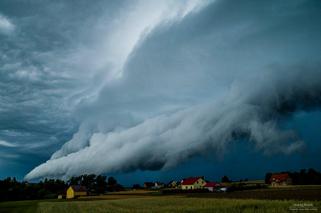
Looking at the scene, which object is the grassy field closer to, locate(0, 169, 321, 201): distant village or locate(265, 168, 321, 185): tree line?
locate(0, 169, 321, 201): distant village

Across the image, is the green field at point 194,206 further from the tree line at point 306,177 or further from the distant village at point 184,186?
the tree line at point 306,177

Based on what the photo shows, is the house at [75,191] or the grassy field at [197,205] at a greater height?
the grassy field at [197,205]

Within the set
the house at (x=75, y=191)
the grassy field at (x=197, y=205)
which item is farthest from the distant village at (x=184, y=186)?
the grassy field at (x=197, y=205)

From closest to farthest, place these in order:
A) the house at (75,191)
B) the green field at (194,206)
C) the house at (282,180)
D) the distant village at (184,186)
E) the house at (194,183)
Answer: the green field at (194,206)
the distant village at (184,186)
the house at (282,180)
the house at (75,191)
the house at (194,183)

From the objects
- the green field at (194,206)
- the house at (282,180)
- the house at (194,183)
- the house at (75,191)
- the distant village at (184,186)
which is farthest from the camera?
the house at (194,183)

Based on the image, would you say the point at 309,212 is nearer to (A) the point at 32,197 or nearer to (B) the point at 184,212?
(B) the point at 184,212

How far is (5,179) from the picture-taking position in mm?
132375

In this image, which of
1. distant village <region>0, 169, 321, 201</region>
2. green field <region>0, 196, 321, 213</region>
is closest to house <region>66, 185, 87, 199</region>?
distant village <region>0, 169, 321, 201</region>

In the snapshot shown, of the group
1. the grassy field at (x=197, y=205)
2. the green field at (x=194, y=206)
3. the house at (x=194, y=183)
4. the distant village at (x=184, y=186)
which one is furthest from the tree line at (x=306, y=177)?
the green field at (x=194, y=206)

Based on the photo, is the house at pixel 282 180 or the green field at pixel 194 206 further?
the house at pixel 282 180

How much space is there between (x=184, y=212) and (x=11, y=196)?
10516 centimetres

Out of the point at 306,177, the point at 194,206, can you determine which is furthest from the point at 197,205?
the point at 306,177

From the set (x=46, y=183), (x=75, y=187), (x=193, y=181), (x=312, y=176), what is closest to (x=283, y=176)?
(x=312, y=176)

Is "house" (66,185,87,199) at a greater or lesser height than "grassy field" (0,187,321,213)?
lesser
